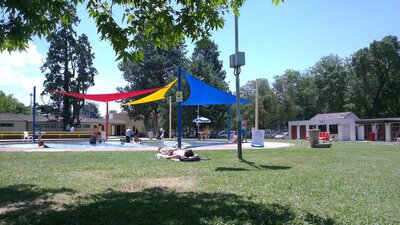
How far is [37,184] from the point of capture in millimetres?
8203

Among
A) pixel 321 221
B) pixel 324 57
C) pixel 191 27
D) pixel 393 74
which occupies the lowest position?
pixel 321 221

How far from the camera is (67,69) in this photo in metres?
Result: 54.8

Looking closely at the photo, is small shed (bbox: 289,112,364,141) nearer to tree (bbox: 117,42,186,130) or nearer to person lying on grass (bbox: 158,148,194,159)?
tree (bbox: 117,42,186,130)

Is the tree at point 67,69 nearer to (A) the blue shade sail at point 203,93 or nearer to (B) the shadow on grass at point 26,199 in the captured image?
(A) the blue shade sail at point 203,93

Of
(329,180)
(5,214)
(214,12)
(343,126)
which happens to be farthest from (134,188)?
(343,126)

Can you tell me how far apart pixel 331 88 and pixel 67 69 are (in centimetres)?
4463

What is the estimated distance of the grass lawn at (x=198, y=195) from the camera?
546cm

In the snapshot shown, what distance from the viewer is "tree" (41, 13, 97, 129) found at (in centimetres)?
5406

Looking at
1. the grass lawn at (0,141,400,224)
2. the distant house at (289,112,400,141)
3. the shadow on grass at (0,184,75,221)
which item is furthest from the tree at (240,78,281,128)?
the shadow on grass at (0,184,75,221)

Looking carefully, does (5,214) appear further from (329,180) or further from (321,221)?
(329,180)

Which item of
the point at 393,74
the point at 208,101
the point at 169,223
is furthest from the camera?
the point at 393,74

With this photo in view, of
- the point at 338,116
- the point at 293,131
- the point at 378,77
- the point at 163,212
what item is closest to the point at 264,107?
the point at 293,131

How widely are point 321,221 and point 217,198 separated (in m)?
1.92

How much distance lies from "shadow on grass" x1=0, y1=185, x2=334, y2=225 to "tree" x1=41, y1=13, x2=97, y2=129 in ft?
167
